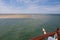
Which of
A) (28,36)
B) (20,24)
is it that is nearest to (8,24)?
(20,24)

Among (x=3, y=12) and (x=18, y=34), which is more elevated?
(x=3, y=12)

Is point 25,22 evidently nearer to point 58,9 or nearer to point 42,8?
point 42,8

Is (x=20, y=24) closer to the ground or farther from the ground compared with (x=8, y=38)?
farther from the ground

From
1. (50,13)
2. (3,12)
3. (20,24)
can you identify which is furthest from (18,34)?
(50,13)

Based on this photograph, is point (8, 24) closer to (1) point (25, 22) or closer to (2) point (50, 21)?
(1) point (25, 22)

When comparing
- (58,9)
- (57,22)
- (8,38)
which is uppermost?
(58,9)
